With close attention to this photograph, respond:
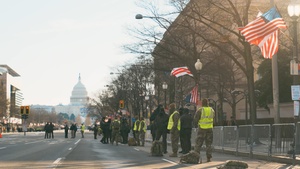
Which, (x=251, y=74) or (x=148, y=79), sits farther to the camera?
(x=148, y=79)

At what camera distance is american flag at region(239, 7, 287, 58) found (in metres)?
20.9

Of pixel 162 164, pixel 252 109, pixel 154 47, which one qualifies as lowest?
pixel 162 164

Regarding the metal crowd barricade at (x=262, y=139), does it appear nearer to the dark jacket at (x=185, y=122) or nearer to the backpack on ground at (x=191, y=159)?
the dark jacket at (x=185, y=122)

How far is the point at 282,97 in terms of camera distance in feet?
184

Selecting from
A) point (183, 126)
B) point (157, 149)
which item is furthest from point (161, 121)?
point (157, 149)

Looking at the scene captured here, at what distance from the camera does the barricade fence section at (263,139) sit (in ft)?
60.6

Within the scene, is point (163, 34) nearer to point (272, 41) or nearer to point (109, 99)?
point (272, 41)

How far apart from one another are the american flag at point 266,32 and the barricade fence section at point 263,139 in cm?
298

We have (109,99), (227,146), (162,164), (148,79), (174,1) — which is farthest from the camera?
(109,99)

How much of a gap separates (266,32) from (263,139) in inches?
160

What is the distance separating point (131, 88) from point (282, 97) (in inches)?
970

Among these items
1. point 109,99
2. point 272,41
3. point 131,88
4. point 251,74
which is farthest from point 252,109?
point 109,99

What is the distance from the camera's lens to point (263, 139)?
20.6 meters

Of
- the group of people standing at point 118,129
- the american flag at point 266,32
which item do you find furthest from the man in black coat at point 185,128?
the group of people standing at point 118,129
